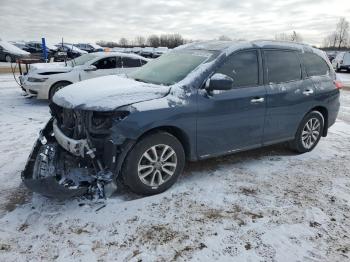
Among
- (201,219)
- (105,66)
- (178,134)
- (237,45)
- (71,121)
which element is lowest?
(201,219)

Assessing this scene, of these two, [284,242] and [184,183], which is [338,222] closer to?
[284,242]

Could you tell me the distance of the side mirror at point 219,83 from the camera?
4039 millimetres

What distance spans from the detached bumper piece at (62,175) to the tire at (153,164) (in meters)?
0.24

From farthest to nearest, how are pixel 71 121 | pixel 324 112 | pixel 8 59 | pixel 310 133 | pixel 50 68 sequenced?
pixel 8 59
pixel 50 68
pixel 324 112
pixel 310 133
pixel 71 121

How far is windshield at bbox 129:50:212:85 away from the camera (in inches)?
171

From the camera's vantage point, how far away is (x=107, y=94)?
383 centimetres

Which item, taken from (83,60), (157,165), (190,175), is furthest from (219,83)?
(83,60)

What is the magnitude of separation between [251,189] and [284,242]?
1152 mm

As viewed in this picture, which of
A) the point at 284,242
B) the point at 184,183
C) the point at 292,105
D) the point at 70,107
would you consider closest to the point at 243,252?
the point at 284,242

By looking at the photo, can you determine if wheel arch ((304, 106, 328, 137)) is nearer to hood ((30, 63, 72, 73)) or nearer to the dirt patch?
the dirt patch

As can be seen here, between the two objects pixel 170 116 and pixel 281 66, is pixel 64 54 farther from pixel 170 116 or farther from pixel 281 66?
pixel 170 116

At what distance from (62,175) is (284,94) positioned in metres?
3.28

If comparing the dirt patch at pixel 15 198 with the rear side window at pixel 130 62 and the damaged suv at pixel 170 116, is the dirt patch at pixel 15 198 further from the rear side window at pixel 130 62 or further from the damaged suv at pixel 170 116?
the rear side window at pixel 130 62

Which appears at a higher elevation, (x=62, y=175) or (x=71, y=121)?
(x=71, y=121)
